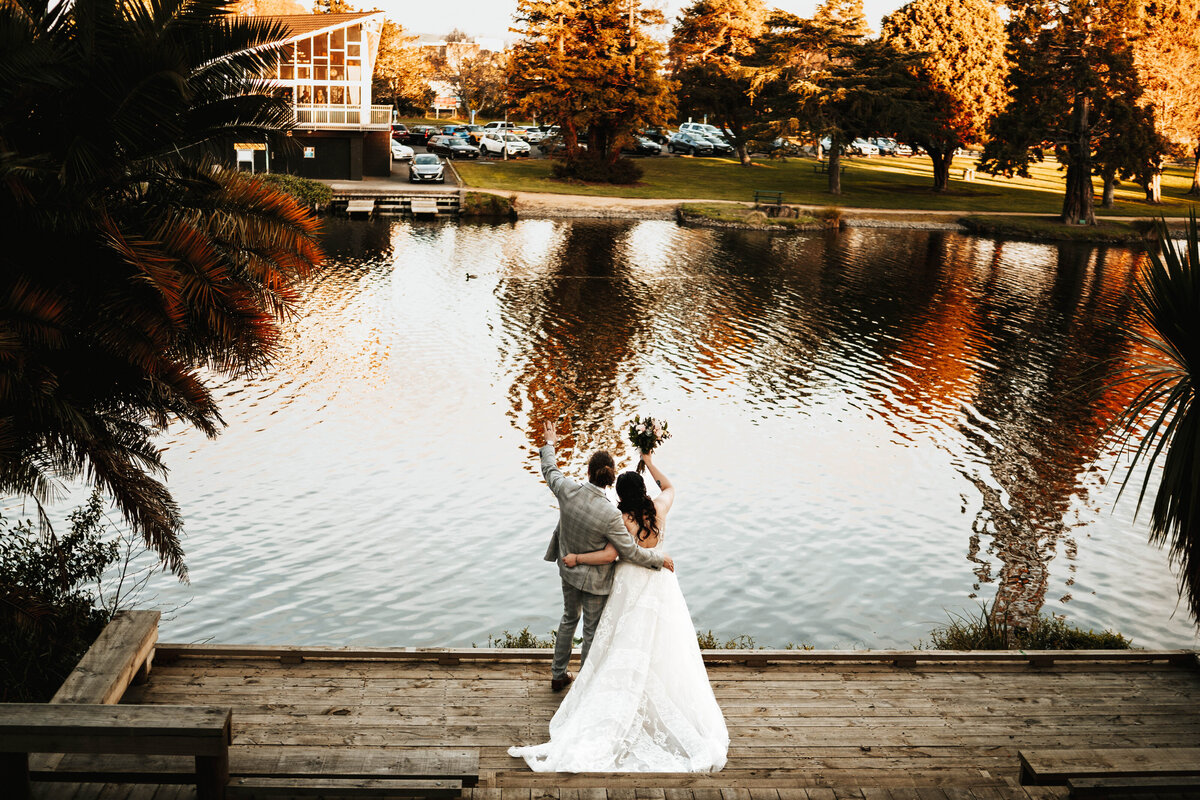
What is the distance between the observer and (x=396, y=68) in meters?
88.7

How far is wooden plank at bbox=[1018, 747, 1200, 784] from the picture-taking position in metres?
6.20

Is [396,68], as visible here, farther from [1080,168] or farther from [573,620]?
[573,620]

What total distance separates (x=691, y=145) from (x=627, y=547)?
72.5 meters

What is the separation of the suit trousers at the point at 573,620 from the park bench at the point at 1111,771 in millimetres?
3240

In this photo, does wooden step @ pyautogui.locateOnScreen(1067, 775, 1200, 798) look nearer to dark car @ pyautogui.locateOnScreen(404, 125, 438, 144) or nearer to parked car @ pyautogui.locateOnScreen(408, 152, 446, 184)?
parked car @ pyautogui.locateOnScreen(408, 152, 446, 184)

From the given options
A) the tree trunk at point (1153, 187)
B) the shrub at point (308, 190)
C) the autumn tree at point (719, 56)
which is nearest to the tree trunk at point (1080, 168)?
the tree trunk at point (1153, 187)

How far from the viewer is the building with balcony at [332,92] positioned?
52.8 meters

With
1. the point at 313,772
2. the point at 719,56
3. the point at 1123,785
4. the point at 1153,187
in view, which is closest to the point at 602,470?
the point at 313,772

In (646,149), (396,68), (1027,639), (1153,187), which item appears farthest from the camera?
(396,68)

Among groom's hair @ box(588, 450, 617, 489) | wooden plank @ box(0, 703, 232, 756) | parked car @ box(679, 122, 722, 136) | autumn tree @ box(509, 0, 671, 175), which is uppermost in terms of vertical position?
autumn tree @ box(509, 0, 671, 175)

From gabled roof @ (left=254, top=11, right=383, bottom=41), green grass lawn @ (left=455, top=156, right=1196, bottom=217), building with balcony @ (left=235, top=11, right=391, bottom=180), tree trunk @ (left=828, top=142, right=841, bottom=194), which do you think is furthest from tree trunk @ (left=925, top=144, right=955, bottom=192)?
gabled roof @ (left=254, top=11, right=383, bottom=41)

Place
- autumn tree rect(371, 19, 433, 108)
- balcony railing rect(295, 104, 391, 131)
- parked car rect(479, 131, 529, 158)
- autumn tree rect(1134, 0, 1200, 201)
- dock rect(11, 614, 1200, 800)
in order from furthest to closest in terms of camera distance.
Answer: autumn tree rect(371, 19, 433, 108)
parked car rect(479, 131, 529, 158)
balcony railing rect(295, 104, 391, 131)
autumn tree rect(1134, 0, 1200, 201)
dock rect(11, 614, 1200, 800)

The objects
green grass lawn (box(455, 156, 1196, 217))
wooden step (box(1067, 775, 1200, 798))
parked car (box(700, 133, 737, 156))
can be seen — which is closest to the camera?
wooden step (box(1067, 775, 1200, 798))

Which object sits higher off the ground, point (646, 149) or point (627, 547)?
point (646, 149)
